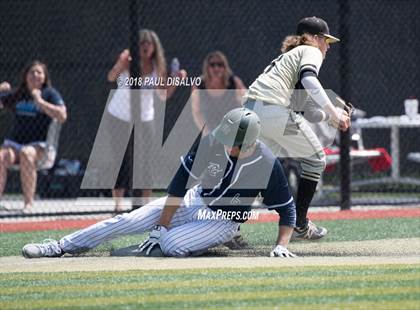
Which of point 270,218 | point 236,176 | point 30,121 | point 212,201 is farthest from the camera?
point 30,121

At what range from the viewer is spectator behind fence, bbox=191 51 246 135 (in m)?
12.0

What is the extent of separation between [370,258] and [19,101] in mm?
6065

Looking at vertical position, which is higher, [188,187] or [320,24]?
[320,24]

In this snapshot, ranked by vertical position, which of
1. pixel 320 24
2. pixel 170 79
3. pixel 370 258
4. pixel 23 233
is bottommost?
pixel 23 233

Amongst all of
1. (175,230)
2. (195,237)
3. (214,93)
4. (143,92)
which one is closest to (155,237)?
(175,230)

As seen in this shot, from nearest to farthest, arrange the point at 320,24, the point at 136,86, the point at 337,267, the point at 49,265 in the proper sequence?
the point at 337,267
the point at 49,265
the point at 320,24
the point at 136,86

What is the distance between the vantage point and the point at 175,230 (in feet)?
26.4

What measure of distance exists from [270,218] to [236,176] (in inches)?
148

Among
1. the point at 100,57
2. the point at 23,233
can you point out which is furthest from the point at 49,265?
the point at 100,57

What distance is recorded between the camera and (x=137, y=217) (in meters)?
8.18

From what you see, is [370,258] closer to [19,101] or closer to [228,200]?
[228,200]

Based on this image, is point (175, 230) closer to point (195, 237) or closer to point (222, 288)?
point (195, 237)

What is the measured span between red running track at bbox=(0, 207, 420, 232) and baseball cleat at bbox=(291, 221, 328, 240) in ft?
Answer: 7.63

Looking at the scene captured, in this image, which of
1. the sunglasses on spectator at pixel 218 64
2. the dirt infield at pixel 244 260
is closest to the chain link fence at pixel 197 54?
the sunglasses on spectator at pixel 218 64
